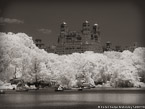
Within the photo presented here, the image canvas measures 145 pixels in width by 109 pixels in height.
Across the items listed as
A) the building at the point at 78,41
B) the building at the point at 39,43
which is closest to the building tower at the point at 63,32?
the building at the point at 78,41

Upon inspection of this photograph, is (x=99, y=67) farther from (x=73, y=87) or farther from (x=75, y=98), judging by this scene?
(x=75, y=98)

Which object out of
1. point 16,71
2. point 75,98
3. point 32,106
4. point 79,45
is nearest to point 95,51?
point 79,45

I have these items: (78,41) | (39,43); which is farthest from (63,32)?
(78,41)

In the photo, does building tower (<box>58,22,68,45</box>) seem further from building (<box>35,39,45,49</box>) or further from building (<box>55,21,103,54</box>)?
building (<box>35,39,45,49</box>)

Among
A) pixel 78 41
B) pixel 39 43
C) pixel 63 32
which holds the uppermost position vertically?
pixel 63 32

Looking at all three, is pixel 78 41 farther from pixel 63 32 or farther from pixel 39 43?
pixel 39 43

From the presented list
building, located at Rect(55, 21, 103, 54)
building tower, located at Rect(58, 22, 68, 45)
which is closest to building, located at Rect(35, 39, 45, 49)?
building, located at Rect(55, 21, 103, 54)

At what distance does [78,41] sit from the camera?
2636cm

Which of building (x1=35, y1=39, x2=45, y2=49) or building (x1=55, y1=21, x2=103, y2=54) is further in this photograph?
building (x1=55, y1=21, x2=103, y2=54)

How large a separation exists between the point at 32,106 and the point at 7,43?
8859 mm

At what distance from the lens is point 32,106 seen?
58.7 ft

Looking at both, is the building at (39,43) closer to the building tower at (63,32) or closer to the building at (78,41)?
the building at (78,41)

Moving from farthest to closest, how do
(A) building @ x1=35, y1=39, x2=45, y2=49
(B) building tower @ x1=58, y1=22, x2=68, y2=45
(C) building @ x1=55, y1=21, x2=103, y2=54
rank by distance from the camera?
(C) building @ x1=55, y1=21, x2=103, y2=54 → (A) building @ x1=35, y1=39, x2=45, y2=49 → (B) building tower @ x1=58, y1=22, x2=68, y2=45

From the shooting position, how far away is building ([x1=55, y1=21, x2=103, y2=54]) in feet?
79.1
